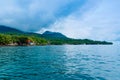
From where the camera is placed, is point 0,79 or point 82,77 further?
point 82,77

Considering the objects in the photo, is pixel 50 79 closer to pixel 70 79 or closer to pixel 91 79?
pixel 70 79

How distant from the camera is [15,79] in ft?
110

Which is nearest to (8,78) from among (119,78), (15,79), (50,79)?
(15,79)

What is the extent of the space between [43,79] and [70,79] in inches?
169

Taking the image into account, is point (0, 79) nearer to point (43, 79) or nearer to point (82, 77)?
point (43, 79)

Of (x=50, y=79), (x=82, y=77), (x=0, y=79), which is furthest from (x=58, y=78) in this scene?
(x=0, y=79)

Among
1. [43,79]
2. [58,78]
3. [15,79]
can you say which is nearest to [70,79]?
[58,78]

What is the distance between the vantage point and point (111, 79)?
34.5 metres

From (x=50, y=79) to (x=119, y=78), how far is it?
1124 cm

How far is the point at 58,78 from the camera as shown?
115ft

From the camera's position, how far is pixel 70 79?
34375mm

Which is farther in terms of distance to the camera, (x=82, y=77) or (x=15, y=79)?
(x=82, y=77)

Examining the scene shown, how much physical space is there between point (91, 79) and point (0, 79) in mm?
14301

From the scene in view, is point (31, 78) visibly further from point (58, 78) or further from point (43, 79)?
point (58, 78)
